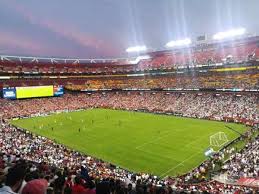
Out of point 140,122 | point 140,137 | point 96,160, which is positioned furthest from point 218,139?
point 140,122

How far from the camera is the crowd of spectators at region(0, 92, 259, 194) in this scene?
296 inches

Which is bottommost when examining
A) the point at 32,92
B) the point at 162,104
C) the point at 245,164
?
the point at 245,164

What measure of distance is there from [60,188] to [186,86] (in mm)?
68145

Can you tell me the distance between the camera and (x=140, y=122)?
Answer: 169 feet

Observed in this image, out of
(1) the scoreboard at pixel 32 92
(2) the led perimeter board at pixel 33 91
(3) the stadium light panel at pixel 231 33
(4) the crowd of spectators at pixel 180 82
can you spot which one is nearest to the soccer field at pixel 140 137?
(4) the crowd of spectators at pixel 180 82

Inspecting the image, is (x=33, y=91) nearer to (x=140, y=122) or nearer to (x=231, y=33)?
(x=140, y=122)

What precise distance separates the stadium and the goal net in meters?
0.23

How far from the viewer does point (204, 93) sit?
223ft

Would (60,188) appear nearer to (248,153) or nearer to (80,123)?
(248,153)

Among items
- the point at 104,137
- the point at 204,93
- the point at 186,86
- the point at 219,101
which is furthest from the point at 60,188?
the point at 186,86

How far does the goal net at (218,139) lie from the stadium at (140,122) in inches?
9.1

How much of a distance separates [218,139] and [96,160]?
16.0 meters

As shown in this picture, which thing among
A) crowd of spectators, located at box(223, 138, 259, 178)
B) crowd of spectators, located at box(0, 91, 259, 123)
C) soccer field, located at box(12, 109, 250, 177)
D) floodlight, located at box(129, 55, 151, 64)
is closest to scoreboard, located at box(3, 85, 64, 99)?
crowd of spectators, located at box(0, 91, 259, 123)

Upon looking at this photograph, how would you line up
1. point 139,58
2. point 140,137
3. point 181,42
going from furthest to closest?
point 139,58 → point 181,42 → point 140,137
